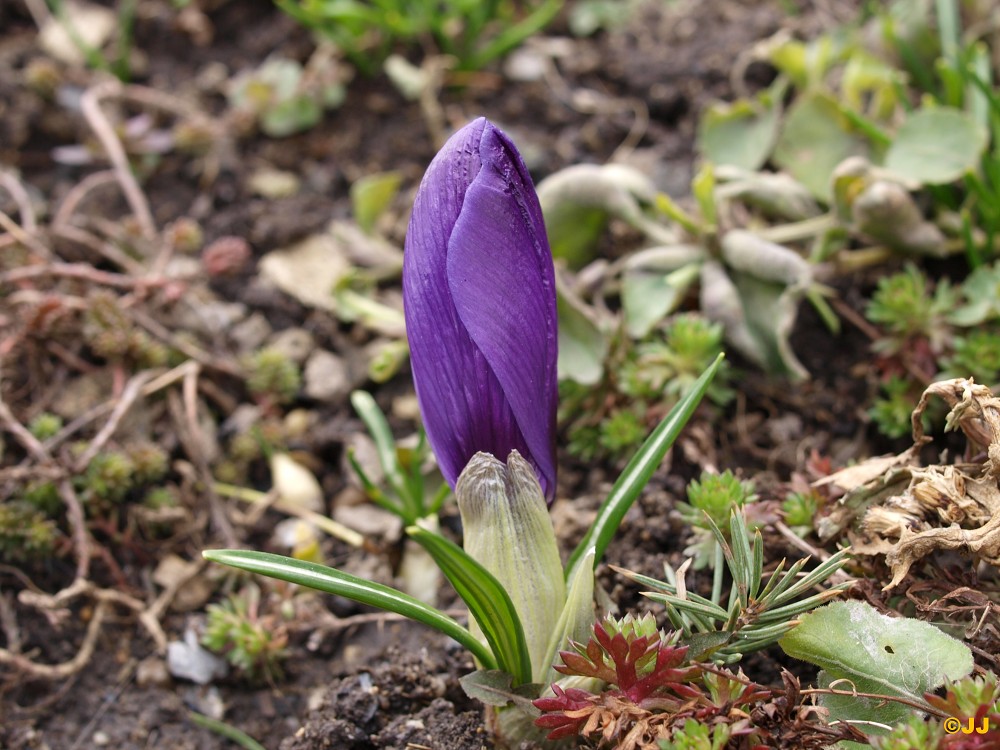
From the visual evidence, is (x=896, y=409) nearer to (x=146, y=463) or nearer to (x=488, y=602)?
(x=488, y=602)

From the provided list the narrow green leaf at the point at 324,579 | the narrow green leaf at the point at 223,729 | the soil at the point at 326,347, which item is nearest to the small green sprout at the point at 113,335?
the soil at the point at 326,347

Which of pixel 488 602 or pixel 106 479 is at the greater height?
pixel 488 602

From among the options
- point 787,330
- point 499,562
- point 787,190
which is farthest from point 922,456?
point 499,562

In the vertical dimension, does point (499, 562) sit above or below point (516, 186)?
below

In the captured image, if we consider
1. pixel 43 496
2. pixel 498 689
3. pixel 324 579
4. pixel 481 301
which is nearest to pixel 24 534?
pixel 43 496

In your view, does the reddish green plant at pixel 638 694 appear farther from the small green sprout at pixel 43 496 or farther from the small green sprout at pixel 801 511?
the small green sprout at pixel 43 496

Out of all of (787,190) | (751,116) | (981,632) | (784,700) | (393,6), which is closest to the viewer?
(784,700)

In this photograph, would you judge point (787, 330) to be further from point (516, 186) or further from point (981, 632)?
point (516, 186)
